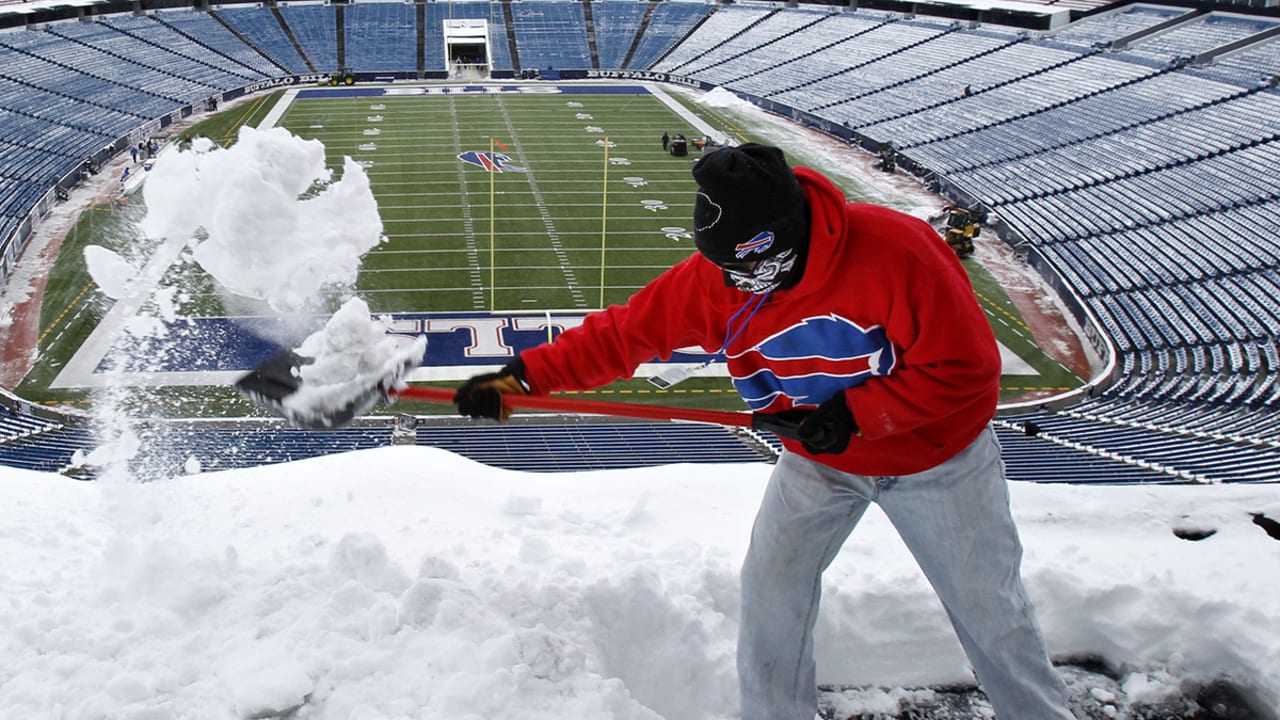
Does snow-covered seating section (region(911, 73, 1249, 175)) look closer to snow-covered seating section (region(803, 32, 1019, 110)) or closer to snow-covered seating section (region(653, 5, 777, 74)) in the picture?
snow-covered seating section (region(803, 32, 1019, 110))

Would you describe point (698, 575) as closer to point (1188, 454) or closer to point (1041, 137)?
point (1188, 454)

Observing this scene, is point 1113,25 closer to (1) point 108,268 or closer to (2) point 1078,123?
(2) point 1078,123

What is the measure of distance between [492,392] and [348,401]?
547mm

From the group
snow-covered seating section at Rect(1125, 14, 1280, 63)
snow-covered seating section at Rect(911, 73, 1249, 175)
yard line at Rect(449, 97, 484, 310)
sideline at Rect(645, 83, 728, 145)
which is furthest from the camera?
sideline at Rect(645, 83, 728, 145)

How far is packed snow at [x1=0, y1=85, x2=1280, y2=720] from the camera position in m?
3.18

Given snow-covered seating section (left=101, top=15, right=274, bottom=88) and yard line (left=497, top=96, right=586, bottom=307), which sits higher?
snow-covered seating section (left=101, top=15, right=274, bottom=88)

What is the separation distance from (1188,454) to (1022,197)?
47.6 ft

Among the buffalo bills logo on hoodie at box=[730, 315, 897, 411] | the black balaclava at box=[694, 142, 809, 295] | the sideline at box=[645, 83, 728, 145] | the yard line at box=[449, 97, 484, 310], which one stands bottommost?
the yard line at box=[449, 97, 484, 310]

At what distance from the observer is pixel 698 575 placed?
12.9ft

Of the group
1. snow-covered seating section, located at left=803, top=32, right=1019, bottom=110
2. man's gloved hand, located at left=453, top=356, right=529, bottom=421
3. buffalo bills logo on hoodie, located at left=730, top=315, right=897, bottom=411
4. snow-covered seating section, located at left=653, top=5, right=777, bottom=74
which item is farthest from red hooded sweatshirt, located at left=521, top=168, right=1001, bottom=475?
snow-covered seating section, located at left=653, top=5, right=777, bottom=74

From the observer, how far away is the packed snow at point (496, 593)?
10.4 feet

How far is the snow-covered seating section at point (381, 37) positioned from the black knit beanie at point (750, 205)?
40106 millimetres

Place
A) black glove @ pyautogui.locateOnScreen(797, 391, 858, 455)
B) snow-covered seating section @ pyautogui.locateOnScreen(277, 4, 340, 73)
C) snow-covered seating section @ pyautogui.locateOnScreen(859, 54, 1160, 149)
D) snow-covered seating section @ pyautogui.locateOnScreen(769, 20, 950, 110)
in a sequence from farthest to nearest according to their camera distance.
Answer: snow-covered seating section @ pyautogui.locateOnScreen(277, 4, 340, 73)
snow-covered seating section @ pyautogui.locateOnScreen(769, 20, 950, 110)
snow-covered seating section @ pyautogui.locateOnScreen(859, 54, 1160, 149)
black glove @ pyautogui.locateOnScreen(797, 391, 858, 455)

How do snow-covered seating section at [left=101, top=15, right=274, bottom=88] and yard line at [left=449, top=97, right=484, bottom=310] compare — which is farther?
snow-covered seating section at [left=101, top=15, right=274, bottom=88]
